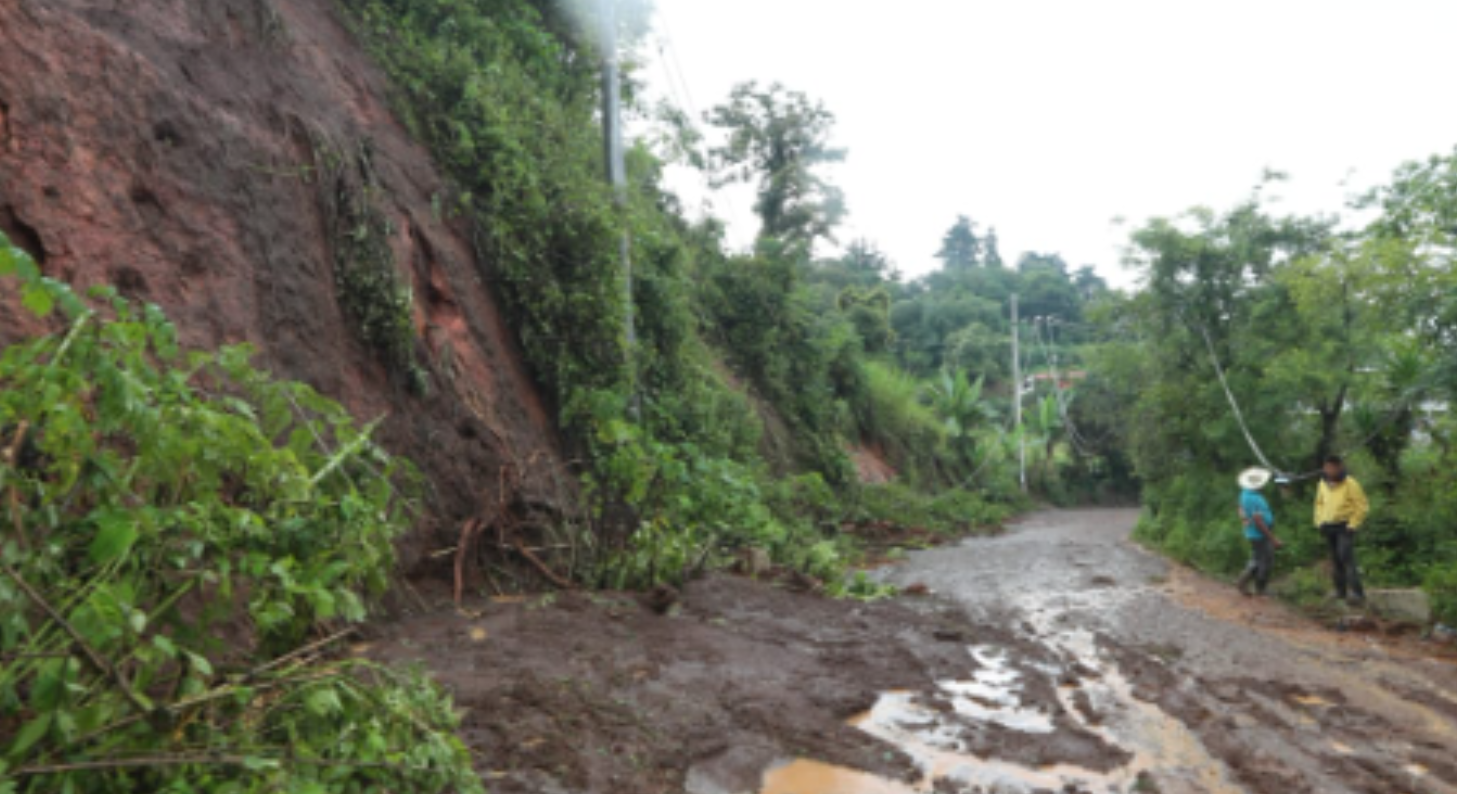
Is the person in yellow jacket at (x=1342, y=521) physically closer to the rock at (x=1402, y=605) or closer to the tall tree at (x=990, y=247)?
the rock at (x=1402, y=605)

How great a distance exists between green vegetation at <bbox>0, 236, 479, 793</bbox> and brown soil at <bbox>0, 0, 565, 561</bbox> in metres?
1.72

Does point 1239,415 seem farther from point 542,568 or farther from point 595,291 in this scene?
point 542,568

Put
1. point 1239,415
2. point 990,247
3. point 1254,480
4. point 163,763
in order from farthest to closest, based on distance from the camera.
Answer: point 990,247 → point 1239,415 → point 1254,480 → point 163,763

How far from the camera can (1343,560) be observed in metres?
10.0

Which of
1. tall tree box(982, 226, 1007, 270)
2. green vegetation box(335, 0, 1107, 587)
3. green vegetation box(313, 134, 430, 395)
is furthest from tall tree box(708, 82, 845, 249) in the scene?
tall tree box(982, 226, 1007, 270)

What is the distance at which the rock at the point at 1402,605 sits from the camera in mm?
8953

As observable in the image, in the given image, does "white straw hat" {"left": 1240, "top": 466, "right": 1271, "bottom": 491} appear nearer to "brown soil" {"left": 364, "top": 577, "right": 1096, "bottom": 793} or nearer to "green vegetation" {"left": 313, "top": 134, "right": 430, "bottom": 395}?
"brown soil" {"left": 364, "top": 577, "right": 1096, "bottom": 793}

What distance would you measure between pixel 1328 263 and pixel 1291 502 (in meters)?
3.38

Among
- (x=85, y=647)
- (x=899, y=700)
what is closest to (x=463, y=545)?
(x=899, y=700)

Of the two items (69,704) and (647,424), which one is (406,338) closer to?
(647,424)

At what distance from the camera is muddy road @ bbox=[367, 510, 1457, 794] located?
13.6ft

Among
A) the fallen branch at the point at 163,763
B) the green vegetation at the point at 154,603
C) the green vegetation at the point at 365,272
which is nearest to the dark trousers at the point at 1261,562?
the green vegetation at the point at 365,272

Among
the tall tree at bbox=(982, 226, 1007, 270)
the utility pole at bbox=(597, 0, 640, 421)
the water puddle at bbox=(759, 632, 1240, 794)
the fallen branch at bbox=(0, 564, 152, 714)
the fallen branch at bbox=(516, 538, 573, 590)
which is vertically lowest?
the water puddle at bbox=(759, 632, 1240, 794)

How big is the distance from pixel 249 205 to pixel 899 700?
5.25 m
